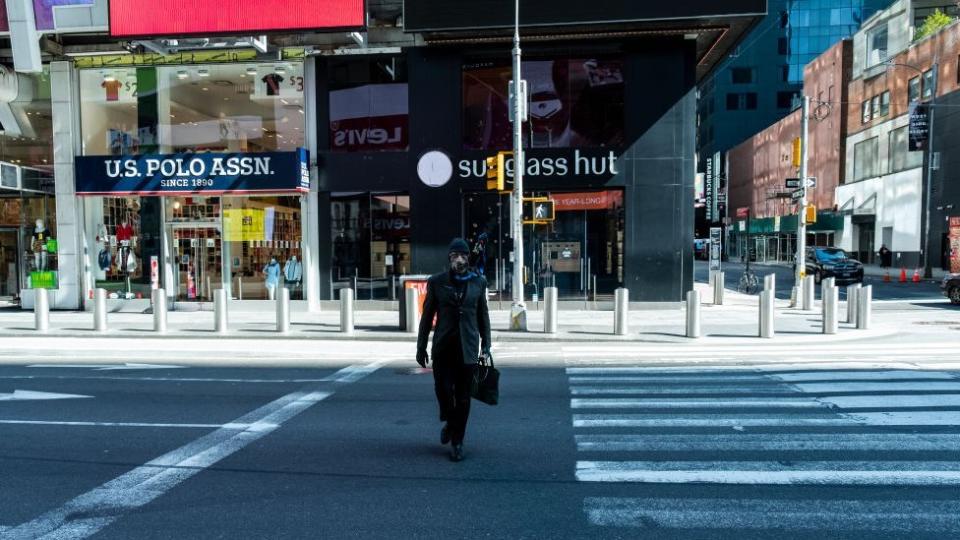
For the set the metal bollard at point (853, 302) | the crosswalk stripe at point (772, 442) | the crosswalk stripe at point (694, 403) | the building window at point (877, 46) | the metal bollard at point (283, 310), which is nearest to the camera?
the crosswalk stripe at point (772, 442)

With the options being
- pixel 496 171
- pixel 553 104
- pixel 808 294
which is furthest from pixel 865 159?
pixel 496 171

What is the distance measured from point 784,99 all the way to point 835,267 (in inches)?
1966

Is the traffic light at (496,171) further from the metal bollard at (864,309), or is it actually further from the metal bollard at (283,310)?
the metal bollard at (864,309)

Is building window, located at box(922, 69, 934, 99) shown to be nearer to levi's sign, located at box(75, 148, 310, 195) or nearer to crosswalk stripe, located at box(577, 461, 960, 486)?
levi's sign, located at box(75, 148, 310, 195)

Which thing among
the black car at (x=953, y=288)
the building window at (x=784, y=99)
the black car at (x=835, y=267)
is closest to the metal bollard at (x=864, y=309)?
the black car at (x=953, y=288)

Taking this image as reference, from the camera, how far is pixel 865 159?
45.4 meters

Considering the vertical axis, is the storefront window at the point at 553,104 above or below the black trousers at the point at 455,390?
above

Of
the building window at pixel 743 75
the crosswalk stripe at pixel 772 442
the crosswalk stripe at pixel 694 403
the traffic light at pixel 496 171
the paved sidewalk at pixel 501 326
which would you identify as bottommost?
the paved sidewalk at pixel 501 326

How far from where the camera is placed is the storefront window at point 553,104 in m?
18.4

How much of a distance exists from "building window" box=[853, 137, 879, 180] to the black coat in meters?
46.8

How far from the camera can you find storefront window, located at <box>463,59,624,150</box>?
1842 cm

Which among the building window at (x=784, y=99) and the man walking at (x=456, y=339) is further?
the building window at (x=784, y=99)

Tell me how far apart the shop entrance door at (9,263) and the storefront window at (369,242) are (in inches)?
455

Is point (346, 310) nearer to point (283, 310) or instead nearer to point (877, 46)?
point (283, 310)
